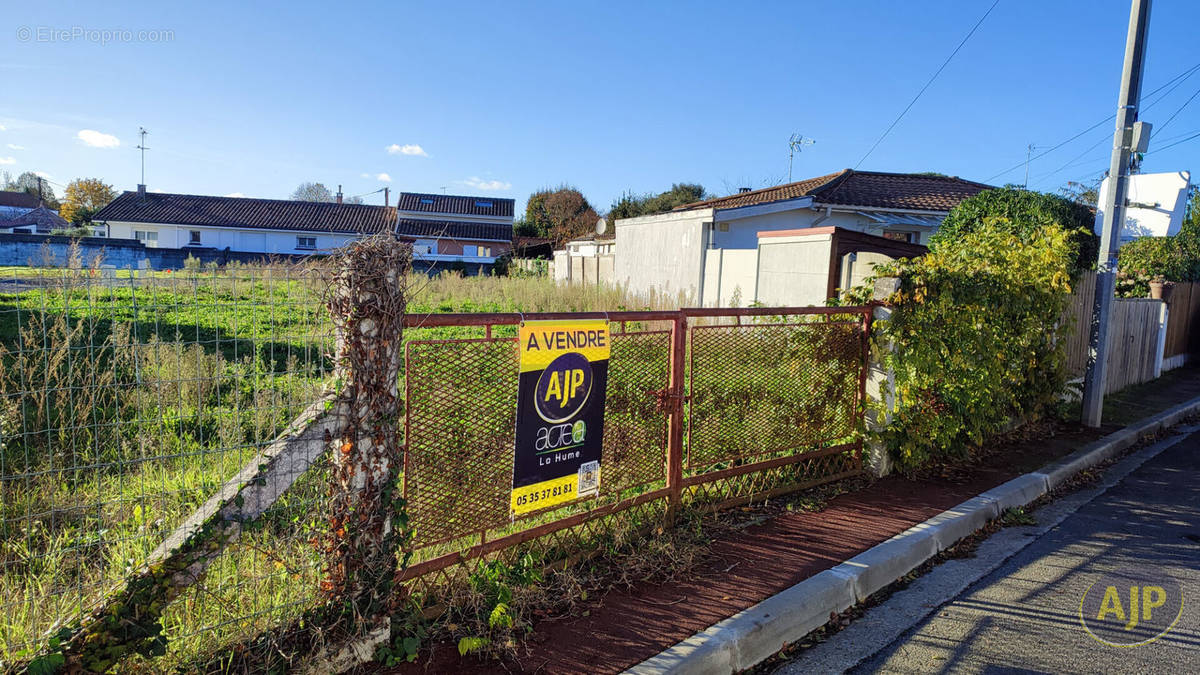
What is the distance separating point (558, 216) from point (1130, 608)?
50.8 m

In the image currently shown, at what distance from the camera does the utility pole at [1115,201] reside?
8125mm

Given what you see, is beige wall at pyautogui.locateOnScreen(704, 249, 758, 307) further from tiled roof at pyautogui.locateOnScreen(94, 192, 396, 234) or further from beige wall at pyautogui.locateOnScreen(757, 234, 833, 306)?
tiled roof at pyautogui.locateOnScreen(94, 192, 396, 234)

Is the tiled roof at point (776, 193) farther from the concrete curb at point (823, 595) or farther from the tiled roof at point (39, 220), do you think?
the tiled roof at point (39, 220)

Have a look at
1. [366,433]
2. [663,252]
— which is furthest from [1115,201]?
[663,252]

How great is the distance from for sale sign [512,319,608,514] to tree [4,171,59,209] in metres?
111

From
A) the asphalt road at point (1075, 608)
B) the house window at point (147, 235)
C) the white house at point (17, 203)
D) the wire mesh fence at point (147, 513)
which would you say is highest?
the white house at point (17, 203)

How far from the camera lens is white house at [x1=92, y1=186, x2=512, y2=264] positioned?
168 feet

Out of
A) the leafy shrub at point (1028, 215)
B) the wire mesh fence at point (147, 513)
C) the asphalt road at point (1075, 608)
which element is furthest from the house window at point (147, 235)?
the asphalt road at point (1075, 608)

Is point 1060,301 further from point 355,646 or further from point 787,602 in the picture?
point 355,646

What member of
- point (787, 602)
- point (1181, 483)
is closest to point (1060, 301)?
point (1181, 483)

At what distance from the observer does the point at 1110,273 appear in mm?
8438

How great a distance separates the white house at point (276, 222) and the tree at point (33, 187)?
47.2 m

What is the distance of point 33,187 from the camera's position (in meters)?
95.2

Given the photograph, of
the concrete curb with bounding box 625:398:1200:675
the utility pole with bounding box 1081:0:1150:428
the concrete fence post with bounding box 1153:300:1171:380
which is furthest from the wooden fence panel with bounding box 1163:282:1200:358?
the concrete curb with bounding box 625:398:1200:675
